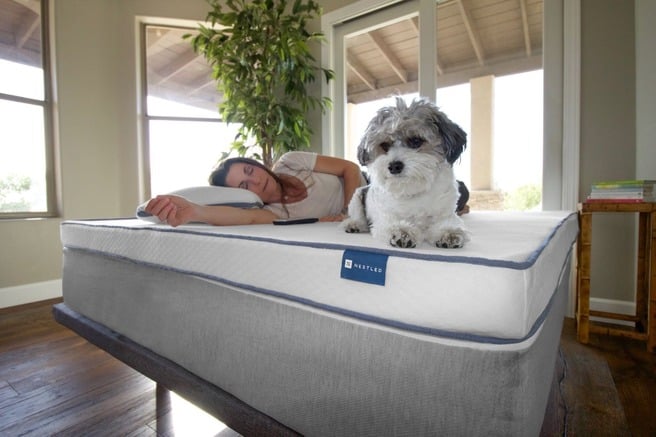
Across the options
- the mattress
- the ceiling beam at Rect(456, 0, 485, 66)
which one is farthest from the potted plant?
the mattress

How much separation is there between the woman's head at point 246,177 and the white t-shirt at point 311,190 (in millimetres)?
85

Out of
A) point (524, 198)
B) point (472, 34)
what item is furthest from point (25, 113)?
point (524, 198)

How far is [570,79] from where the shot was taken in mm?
2217

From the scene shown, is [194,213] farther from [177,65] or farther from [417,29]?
[177,65]

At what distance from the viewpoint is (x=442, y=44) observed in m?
2.86

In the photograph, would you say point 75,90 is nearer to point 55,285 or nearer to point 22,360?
point 55,285

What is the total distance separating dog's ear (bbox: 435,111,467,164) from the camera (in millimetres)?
1011

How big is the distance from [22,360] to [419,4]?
144 inches

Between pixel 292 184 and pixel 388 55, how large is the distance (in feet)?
6.73

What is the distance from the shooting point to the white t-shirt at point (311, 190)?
1782 millimetres

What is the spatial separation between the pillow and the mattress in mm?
310

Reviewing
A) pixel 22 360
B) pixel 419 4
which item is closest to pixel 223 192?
pixel 22 360

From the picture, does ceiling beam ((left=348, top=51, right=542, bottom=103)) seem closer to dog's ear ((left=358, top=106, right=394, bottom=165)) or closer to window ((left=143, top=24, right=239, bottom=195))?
dog's ear ((left=358, top=106, right=394, bottom=165))

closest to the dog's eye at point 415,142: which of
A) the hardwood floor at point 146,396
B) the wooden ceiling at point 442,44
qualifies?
the hardwood floor at point 146,396
